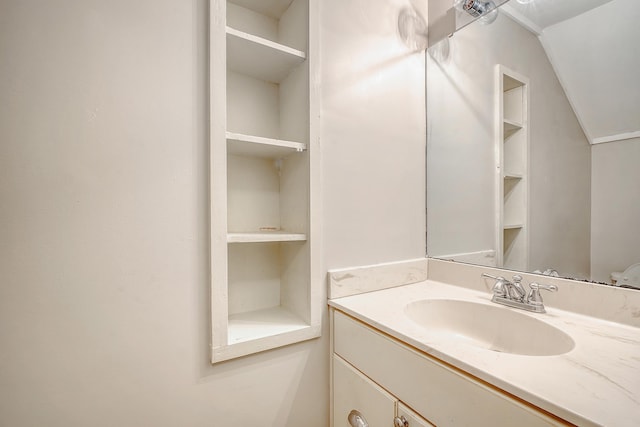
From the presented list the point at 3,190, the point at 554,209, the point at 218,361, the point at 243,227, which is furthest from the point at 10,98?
the point at 554,209

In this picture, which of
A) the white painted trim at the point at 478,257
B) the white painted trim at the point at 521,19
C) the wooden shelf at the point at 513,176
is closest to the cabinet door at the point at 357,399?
the white painted trim at the point at 478,257

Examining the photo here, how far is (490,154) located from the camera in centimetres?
112

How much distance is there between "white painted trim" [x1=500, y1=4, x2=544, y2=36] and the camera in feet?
3.20

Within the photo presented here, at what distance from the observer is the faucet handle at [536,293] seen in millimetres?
844

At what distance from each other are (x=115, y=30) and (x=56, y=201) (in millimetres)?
451

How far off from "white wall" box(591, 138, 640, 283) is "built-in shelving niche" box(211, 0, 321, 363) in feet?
2.84

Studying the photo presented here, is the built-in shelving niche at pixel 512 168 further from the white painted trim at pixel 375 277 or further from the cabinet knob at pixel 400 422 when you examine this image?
the cabinet knob at pixel 400 422

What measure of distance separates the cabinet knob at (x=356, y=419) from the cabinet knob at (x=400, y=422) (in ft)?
0.46

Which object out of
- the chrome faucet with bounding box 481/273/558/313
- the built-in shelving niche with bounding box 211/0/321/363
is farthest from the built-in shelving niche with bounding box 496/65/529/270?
the built-in shelving niche with bounding box 211/0/321/363

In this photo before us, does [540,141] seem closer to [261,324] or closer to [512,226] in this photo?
[512,226]

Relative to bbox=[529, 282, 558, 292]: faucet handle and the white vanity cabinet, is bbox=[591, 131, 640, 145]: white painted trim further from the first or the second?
the white vanity cabinet

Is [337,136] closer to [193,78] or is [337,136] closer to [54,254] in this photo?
[193,78]

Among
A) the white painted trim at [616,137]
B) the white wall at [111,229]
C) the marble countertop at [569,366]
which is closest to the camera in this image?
the marble countertop at [569,366]

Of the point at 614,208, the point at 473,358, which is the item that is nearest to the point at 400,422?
the point at 473,358
